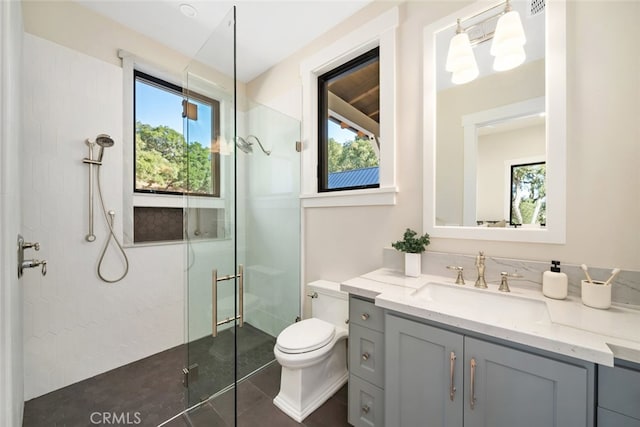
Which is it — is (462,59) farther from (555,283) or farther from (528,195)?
(555,283)

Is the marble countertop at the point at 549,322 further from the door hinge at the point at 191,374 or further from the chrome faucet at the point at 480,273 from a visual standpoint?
the door hinge at the point at 191,374

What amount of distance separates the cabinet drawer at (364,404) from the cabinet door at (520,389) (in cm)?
43

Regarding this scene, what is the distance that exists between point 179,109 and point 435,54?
2.19 m

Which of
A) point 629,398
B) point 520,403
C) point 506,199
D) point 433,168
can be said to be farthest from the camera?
point 433,168

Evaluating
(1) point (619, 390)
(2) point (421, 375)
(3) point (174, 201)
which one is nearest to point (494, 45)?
(1) point (619, 390)

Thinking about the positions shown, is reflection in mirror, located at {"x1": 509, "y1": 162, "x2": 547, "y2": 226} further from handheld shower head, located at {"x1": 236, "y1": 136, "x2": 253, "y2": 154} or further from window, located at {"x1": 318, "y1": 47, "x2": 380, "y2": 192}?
handheld shower head, located at {"x1": 236, "y1": 136, "x2": 253, "y2": 154}

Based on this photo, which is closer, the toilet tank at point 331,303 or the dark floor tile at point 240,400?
the dark floor tile at point 240,400

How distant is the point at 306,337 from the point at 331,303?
36 centimetres

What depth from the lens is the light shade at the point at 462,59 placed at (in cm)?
138

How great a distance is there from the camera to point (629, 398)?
70 centimetres

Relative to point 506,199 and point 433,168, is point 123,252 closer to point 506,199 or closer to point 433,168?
point 433,168

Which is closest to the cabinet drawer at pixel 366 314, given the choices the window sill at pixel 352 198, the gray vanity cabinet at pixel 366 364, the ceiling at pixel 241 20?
the gray vanity cabinet at pixel 366 364

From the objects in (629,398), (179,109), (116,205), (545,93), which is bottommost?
(629,398)

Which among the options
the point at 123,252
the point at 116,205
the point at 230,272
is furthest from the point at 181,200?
the point at 230,272
